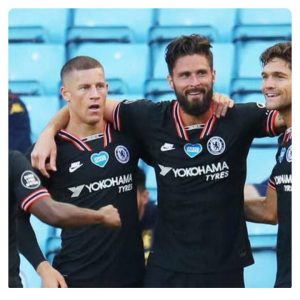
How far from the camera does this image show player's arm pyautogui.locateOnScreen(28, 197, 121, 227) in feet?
7.61

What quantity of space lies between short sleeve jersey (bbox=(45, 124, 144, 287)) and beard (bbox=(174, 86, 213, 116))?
0.75ft

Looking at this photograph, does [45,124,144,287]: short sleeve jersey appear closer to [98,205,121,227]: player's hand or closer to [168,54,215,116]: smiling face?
[98,205,121,227]: player's hand

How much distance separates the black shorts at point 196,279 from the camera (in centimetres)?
233

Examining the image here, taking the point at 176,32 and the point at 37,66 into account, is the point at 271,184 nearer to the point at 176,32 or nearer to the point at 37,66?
the point at 176,32

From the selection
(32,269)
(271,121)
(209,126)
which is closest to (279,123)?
(271,121)

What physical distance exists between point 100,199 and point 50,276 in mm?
325

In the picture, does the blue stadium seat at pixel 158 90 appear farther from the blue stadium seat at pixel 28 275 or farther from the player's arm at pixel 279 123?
the blue stadium seat at pixel 28 275

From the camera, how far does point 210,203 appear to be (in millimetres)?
2301

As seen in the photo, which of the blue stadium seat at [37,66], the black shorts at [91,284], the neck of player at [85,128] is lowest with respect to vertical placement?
the black shorts at [91,284]

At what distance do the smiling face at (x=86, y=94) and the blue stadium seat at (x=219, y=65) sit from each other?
0.67 feet

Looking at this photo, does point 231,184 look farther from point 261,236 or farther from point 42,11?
point 42,11

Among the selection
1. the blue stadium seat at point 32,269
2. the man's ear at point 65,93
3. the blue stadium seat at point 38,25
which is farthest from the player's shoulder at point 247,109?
the blue stadium seat at point 32,269

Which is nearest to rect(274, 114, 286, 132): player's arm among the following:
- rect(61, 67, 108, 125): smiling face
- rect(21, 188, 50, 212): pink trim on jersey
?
rect(61, 67, 108, 125): smiling face

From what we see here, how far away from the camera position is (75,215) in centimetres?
235
